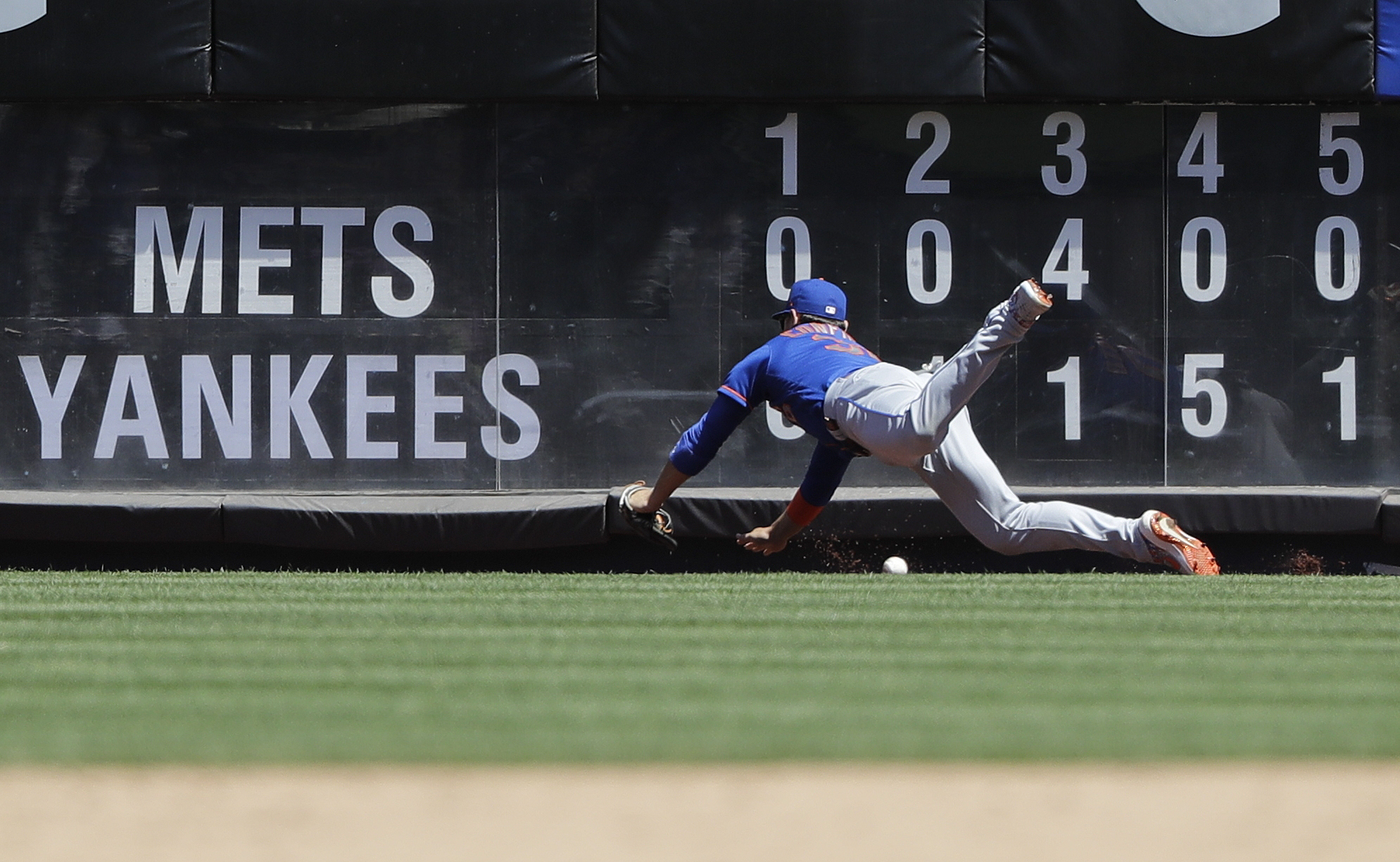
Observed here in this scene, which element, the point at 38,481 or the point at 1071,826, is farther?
the point at 38,481

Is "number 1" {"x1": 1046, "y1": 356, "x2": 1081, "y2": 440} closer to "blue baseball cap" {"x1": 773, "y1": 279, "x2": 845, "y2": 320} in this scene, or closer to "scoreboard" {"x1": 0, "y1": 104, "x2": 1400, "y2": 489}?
"scoreboard" {"x1": 0, "y1": 104, "x2": 1400, "y2": 489}

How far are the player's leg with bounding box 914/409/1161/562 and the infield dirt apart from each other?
3.80 m

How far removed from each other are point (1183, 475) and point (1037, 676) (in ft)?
20.2

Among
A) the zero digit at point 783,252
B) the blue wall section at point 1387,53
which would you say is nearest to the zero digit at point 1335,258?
the blue wall section at point 1387,53

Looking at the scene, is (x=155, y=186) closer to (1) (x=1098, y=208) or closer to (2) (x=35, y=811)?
(1) (x=1098, y=208)

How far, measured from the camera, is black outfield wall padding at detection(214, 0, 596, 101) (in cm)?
1084

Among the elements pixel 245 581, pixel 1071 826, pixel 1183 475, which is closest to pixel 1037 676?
pixel 1071 826

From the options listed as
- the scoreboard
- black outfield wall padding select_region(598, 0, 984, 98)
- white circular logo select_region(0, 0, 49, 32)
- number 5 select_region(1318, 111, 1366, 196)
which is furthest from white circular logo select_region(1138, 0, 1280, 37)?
white circular logo select_region(0, 0, 49, 32)

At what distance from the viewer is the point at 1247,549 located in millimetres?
11008

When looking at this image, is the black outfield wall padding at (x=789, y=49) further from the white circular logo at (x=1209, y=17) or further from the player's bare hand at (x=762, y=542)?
the player's bare hand at (x=762, y=542)

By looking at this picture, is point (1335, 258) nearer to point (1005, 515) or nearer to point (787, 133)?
point (787, 133)

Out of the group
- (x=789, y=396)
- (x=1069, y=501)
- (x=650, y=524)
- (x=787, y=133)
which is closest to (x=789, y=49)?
(x=787, y=133)

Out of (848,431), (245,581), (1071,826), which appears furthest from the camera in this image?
(245,581)

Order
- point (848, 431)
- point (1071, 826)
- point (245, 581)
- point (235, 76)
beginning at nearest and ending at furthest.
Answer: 1. point (1071, 826)
2. point (848, 431)
3. point (245, 581)
4. point (235, 76)
